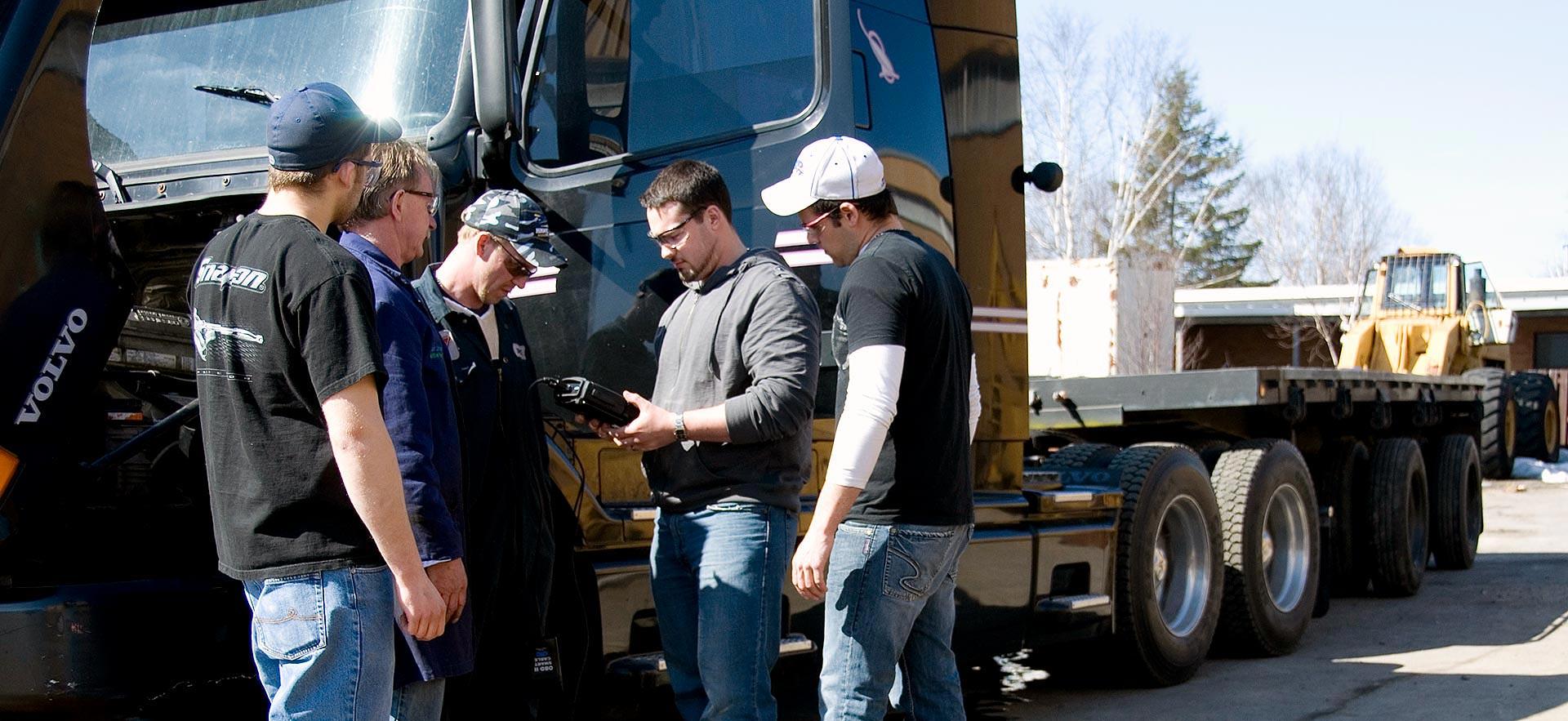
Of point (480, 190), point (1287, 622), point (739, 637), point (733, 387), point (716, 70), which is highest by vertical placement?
point (716, 70)

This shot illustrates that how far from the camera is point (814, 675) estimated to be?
486 centimetres

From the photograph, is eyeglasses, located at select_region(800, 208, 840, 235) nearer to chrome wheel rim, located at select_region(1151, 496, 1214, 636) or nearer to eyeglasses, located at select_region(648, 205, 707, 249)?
eyeglasses, located at select_region(648, 205, 707, 249)

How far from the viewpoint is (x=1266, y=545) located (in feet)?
24.9

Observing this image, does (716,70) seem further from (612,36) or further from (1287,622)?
(1287,622)

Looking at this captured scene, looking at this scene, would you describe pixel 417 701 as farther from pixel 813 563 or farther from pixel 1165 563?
pixel 1165 563

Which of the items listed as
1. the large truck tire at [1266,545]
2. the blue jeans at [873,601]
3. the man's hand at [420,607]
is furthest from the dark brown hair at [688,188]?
the large truck tire at [1266,545]

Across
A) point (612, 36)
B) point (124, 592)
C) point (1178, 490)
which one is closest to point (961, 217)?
point (612, 36)

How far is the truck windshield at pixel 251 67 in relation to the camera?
4273 millimetres

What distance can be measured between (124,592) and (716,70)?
89.7 inches

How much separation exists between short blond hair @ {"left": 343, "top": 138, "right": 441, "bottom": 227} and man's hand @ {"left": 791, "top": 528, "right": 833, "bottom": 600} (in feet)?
3.72

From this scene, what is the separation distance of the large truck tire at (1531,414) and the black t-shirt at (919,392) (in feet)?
63.3

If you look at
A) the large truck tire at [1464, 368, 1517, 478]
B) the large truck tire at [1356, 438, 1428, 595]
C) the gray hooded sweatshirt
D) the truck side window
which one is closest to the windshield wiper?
the truck side window

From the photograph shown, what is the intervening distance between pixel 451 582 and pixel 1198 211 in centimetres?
5025

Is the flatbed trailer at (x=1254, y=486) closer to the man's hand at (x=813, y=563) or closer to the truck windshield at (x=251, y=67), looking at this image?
the man's hand at (x=813, y=563)
